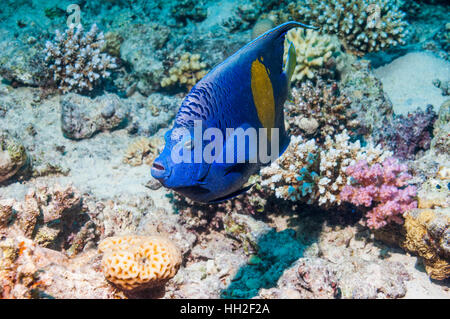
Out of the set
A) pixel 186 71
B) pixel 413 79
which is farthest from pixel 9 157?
pixel 413 79

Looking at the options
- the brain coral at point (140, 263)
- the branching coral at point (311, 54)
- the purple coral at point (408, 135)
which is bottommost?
the brain coral at point (140, 263)

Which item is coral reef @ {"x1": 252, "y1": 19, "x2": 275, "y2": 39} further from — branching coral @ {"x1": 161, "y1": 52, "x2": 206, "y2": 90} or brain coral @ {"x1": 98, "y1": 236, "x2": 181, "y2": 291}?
brain coral @ {"x1": 98, "y1": 236, "x2": 181, "y2": 291}

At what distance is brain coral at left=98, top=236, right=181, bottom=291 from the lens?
247 centimetres

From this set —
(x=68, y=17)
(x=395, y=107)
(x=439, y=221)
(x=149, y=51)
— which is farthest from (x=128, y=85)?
(x=439, y=221)

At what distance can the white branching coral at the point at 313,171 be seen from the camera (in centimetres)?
370

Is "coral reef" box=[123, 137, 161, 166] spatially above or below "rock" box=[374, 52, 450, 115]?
below

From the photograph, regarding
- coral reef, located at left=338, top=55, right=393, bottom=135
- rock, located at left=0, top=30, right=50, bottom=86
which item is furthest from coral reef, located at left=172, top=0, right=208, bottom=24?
coral reef, located at left=338, top=55, right=393, bottom=135

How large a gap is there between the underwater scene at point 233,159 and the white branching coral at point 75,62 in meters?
0.04

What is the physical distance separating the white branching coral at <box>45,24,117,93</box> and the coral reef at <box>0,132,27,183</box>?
2015 mm

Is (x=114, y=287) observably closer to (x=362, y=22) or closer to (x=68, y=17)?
(x=362, y=22)

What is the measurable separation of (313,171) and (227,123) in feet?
9.05

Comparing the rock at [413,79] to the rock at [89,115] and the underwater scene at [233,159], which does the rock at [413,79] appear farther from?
the rock at [89,115]

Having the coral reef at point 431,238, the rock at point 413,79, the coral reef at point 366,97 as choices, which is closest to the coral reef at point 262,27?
the coral reef at point 366,97

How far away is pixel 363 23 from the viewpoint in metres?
6.27
